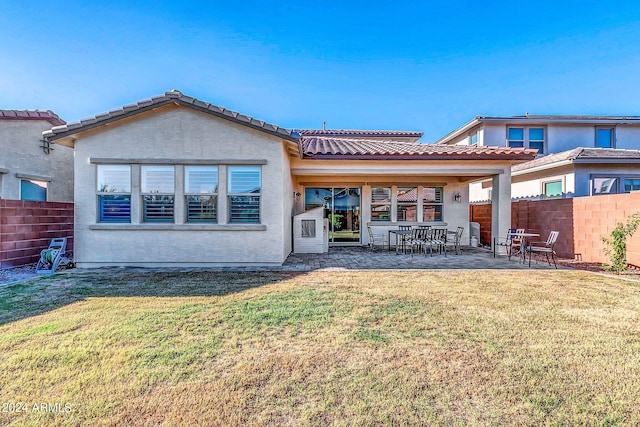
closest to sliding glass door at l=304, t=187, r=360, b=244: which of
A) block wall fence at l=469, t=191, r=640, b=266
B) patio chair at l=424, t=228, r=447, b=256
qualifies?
patio chair at l=424, t=228, r=447, b=256

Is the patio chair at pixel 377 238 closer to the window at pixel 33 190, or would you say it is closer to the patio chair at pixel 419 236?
the patio chair at pixel 419 236

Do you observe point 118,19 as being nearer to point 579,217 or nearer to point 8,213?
point 8,213

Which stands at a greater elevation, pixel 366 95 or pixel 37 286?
pixel 366 95

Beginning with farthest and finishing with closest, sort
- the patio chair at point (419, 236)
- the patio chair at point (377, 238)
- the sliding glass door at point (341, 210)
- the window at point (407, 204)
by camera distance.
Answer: the window at point (407, 204)
the sliding glass door at point (341, 210)
the patio chair at point (377, 238)
the patio chair at point (419, 236)

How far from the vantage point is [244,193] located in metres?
8.94

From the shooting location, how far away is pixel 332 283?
22.8 feet

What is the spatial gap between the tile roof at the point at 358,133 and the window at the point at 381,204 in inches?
280

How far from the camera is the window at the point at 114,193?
877 cm

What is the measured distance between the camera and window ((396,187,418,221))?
13828 mm

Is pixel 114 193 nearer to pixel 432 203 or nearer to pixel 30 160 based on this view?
pixel 30 160

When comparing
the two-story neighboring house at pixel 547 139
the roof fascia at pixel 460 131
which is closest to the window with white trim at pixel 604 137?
the two-story neighboring house at pixel 547 139

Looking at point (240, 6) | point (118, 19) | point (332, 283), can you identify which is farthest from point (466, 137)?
point (118, 19)

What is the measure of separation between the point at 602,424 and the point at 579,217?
1011 centimetres

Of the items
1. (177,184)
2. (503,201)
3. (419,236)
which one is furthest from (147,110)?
(503,201)
